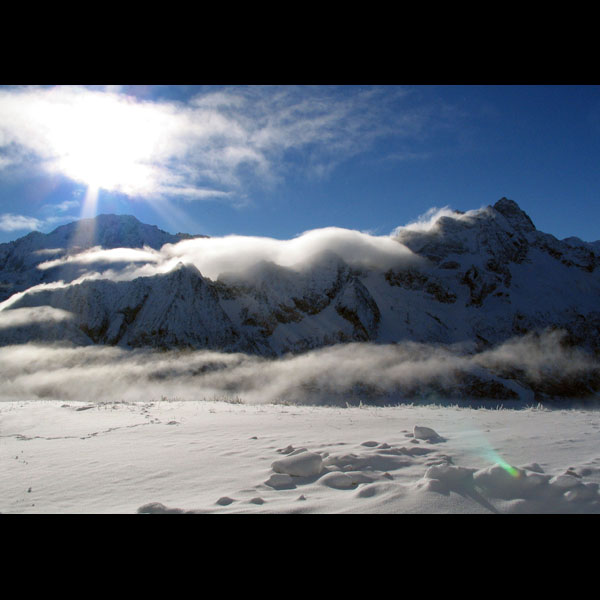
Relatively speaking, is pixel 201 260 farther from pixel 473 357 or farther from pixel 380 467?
pixel 380 467

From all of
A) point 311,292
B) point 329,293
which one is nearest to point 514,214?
point 329,293

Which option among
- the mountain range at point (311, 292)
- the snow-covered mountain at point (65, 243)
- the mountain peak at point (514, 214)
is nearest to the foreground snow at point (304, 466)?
the mountain range at point (311, 292)

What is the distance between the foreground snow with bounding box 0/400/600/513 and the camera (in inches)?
132

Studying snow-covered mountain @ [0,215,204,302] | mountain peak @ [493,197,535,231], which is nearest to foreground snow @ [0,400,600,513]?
snow-covered mountain @ [0,215,204,302]

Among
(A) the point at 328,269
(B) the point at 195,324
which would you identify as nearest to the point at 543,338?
(A) the point at 328,269

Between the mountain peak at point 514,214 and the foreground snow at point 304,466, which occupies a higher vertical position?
the mountain peak at point 514,214

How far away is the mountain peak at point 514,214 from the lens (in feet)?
541

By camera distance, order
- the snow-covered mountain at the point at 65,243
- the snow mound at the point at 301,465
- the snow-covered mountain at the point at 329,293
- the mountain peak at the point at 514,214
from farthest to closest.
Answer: the mountain peak at the point at 514,214, the snow-covered mountain at the point at 65,243, the snow-covered mountain at the point at 329,293, the snow mound at the point at 301,465

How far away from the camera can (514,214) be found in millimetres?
169000

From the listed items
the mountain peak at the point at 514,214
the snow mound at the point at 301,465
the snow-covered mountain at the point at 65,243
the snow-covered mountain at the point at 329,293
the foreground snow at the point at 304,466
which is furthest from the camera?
the mountain peak at the point at 514,214

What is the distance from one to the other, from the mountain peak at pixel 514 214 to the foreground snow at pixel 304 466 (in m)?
182

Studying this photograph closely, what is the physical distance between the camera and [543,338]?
124m

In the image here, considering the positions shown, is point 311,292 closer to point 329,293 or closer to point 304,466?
point 329,293

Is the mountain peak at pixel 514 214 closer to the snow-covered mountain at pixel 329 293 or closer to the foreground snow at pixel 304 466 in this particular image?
the snow-covered mountain at pixel 329 293
